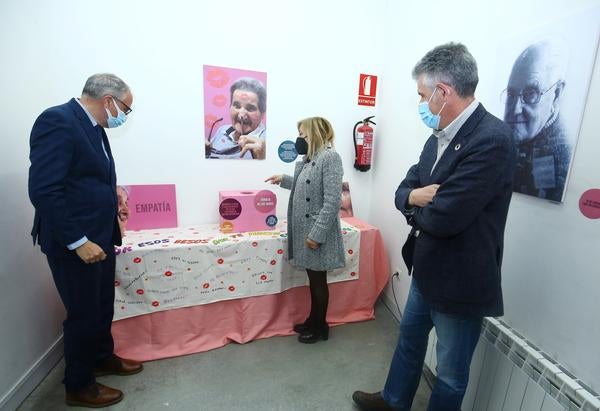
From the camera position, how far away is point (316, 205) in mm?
1854

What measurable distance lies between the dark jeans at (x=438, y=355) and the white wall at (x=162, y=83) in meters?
1.42

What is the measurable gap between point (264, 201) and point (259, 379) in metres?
1.10

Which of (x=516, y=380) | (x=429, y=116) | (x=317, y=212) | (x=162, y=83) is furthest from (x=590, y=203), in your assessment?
(x=162, y=83)

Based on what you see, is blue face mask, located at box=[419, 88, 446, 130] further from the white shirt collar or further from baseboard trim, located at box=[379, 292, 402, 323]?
baseboard trim, located at box=[379, 292, 402, 323]

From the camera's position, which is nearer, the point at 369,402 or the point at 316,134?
the point at 369,402

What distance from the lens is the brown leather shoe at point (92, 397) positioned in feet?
5.00

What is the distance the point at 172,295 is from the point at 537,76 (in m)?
2.13

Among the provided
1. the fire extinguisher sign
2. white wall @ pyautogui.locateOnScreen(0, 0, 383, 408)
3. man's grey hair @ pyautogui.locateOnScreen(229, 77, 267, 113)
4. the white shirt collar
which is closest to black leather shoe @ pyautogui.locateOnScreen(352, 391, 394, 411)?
the white shirt collar

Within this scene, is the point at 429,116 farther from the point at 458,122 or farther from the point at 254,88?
the point at 254,88

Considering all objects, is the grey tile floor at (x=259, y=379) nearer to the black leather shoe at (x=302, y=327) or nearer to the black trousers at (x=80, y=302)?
the black leather shoe at (x=302, y=327)

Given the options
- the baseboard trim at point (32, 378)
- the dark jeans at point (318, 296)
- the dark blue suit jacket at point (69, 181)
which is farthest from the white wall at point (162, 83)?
the dark jeans at point (318, 296)

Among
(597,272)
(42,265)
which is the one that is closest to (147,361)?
(42,265)

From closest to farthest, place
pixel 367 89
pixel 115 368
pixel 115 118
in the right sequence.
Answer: pixel 115 118
pixel 115 368
pixel 367 89

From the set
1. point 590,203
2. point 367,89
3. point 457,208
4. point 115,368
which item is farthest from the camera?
point 367,89
